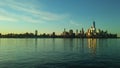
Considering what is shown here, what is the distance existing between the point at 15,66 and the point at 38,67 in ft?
16.3

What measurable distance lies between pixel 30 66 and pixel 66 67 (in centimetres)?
742

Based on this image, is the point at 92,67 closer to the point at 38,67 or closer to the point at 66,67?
the point at 66,67

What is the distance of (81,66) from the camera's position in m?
43.0

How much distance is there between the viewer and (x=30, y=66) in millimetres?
42719

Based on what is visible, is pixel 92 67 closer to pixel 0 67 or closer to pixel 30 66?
pixel 30 66

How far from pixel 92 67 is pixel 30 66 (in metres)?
12.6

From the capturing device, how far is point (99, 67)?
4216 cm

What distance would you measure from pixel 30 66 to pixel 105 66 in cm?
1550

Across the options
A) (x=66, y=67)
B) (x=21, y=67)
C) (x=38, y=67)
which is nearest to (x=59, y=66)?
(x=66, y=67)

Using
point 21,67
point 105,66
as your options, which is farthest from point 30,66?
point 105,66

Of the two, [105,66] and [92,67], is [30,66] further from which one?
[105,66]

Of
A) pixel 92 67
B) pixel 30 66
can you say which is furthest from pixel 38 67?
pixel 92 67

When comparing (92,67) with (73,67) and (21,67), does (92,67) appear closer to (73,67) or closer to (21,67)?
(73,67)

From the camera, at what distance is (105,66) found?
142 feet
